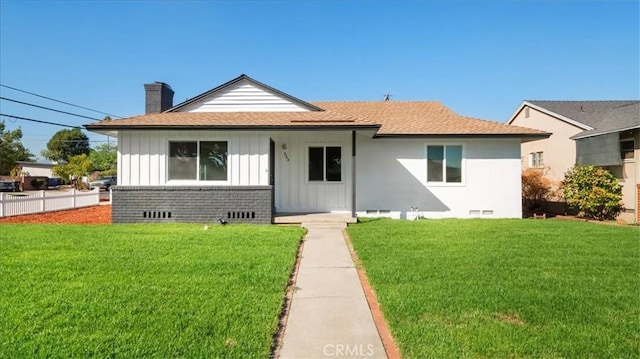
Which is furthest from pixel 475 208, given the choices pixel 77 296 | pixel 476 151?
pixel 77 296

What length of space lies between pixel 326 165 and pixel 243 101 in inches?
154

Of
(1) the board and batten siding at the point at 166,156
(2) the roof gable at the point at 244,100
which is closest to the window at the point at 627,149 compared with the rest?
(2) the roof gable at the point at 244,100

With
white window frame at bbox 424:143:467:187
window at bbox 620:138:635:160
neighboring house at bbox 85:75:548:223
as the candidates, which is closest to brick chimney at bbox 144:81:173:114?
neighboring house at bbox 85:75:548:223

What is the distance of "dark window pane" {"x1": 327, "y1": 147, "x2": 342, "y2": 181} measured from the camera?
12.3 meters

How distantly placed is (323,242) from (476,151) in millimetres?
7526

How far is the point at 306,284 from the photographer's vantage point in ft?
16.0

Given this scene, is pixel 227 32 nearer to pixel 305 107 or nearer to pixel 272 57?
pixel 272 57

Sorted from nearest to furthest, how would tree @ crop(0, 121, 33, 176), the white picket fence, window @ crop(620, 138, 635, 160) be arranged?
the white picket fence, window @ crop(620, 138, 635, 160), tree @ crop(0, 121, 33, 176)

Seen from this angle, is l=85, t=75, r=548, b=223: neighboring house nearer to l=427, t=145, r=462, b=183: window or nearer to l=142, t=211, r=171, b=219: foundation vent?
l=427, t=145, r=462, b=183: window

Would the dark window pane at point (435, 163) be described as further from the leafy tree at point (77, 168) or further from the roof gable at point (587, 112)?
the leafy tree at point (77, 168)

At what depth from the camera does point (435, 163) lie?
1241 cm

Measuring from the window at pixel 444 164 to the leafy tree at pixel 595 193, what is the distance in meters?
5.38

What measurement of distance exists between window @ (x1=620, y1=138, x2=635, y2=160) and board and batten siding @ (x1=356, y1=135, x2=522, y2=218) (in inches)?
213

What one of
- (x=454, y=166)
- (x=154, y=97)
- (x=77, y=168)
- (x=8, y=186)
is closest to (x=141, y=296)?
(x=454, y=166)
